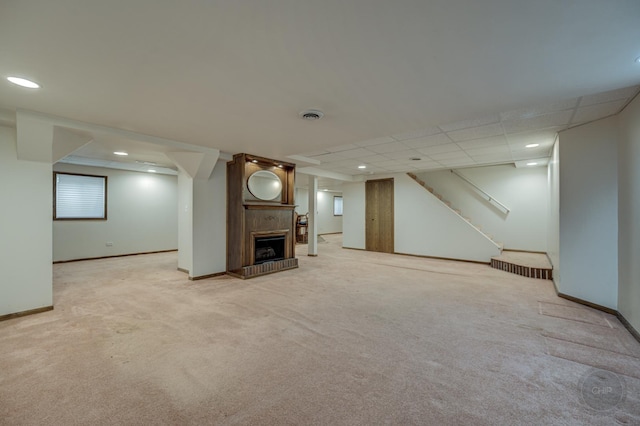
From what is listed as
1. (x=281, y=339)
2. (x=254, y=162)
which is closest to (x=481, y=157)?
(x=254, y=162)

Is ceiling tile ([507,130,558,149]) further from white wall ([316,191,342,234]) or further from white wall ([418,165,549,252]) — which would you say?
white wall ([316,191,342,234])

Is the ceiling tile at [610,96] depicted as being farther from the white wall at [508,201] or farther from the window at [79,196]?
the window at [79,196]

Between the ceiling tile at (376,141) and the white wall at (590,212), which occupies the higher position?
the ceiling tile at (376,141)

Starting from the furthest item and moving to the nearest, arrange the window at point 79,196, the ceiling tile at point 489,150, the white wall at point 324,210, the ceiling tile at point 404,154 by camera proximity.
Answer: the white wall at point 324,210 → the window at point 79,196 → the ceiling tile at point 404,154 → the ceiling tile at point 489,150

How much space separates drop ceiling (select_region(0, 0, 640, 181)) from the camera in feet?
4.98

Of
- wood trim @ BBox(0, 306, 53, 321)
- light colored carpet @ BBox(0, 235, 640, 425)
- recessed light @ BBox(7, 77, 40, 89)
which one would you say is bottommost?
light colored carpet @ BBox(0, 235, 640, 425)

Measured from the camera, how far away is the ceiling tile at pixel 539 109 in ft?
9.80

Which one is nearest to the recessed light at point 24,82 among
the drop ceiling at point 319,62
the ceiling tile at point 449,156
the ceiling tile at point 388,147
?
the drop ceiling at point 319,62

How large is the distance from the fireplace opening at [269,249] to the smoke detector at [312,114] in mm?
3055

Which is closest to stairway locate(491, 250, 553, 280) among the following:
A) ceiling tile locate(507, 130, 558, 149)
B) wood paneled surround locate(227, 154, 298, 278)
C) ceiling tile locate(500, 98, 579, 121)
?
ceiling tile locate(507, 130, 558, 149)

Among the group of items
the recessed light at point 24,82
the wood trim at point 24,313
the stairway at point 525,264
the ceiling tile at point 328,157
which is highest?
the ceiling tile at point 328,157

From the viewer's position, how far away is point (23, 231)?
3.34 meters

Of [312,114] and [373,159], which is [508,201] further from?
[312,114]

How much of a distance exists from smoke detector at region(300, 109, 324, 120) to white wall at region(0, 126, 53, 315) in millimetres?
3395
